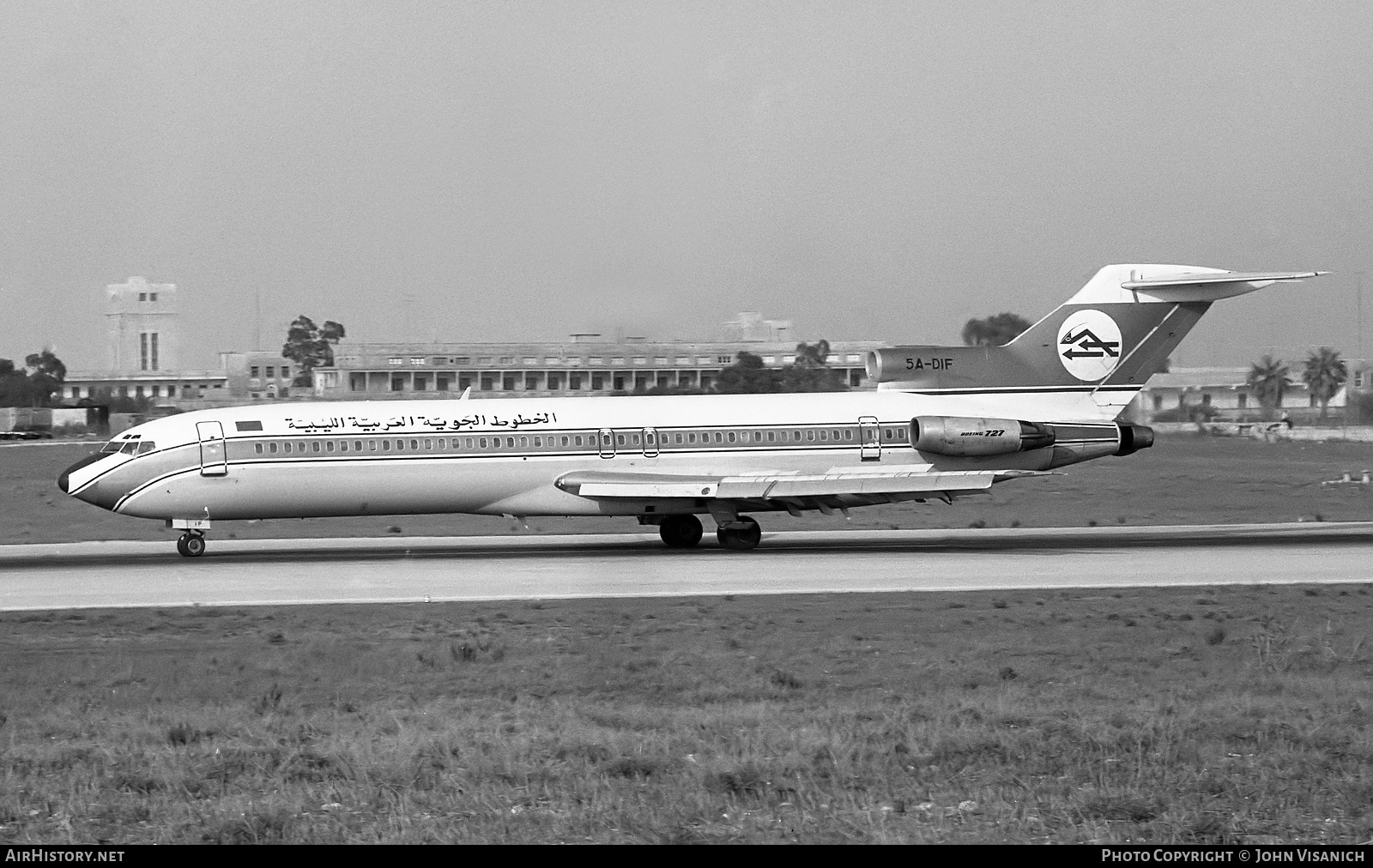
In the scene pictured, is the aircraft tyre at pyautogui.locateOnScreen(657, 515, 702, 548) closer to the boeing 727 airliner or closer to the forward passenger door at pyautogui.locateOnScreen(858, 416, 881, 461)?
the boeing 727 airliner

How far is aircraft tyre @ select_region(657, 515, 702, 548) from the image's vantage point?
3122 centimetres

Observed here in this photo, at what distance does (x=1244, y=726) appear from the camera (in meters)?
12.3

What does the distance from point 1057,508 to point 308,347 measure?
77.5 metres

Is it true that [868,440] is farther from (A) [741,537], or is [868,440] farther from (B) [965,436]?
(A) [741,537]

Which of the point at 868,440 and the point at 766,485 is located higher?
the point at 868,440

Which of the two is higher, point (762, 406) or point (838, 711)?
point (762, 406)

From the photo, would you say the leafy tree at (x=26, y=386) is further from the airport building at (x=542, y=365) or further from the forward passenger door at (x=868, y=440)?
the forward passenger door at (x=868, y=440)

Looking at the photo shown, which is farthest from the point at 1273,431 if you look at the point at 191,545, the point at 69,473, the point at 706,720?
the point at 706,720

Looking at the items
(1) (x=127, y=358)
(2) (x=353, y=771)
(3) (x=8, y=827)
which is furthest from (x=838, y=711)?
(1) (x=127, y=358)

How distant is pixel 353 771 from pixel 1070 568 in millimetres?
17606

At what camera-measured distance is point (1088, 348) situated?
108 ft

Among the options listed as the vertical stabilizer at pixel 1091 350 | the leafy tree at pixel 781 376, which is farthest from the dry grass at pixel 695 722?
the leafy tree at pixel 781 376

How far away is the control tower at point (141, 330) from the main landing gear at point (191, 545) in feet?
488
